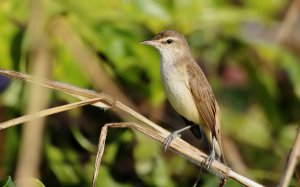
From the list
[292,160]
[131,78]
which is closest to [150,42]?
[131,78]

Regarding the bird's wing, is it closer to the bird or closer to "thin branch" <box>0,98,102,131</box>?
the bird

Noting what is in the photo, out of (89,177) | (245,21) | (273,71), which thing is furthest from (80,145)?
(273,71)

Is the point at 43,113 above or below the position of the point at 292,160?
below

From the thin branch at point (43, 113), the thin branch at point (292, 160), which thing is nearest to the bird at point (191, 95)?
the thin branch at point (292, 160)

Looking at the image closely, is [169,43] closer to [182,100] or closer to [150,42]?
[150,42]

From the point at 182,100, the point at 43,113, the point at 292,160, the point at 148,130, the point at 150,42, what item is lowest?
the point at 43,113

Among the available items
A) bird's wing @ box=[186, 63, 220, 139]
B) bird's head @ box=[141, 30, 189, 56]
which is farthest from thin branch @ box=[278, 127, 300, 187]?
bird's head @ box=[141, 30, 189, 56]

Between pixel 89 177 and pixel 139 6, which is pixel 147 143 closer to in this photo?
pixel 89 177
